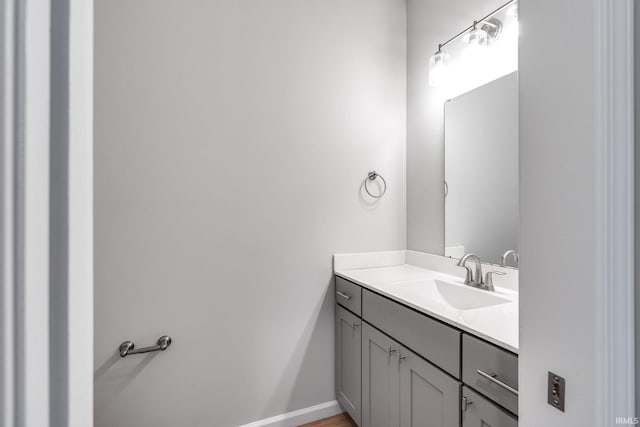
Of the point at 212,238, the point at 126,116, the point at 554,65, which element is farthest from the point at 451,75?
the point at 126,116

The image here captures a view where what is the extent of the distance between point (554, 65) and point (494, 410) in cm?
90

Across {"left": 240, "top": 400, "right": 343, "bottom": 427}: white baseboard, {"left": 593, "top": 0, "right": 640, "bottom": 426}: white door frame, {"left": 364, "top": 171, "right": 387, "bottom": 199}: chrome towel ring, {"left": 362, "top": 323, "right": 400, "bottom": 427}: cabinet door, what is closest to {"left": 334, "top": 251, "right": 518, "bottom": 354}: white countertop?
{"left": 362, "top": 323, "right": 400, "bottom": 427}: cabinet door

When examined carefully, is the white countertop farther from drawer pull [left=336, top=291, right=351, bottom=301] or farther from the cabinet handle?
the cabinet handle

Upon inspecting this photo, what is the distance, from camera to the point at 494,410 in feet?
2.93

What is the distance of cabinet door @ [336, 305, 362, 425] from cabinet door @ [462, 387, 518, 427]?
2.14 ft

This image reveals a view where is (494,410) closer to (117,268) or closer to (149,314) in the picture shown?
A: (149,314)

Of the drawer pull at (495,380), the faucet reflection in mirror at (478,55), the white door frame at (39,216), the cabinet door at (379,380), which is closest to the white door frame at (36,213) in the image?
the white door frame at (39,216)

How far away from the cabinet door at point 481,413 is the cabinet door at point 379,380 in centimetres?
35

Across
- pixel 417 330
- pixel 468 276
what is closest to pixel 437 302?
pixel 417 330

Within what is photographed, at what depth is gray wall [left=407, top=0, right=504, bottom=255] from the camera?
1.78 metres

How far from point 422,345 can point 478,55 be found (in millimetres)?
1401

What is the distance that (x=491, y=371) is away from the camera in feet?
2.97

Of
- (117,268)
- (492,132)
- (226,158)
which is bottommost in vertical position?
(117,268)

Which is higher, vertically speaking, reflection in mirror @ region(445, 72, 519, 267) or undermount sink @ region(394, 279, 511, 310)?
reflection in mirror @ region(445, 72, 519, 267)
